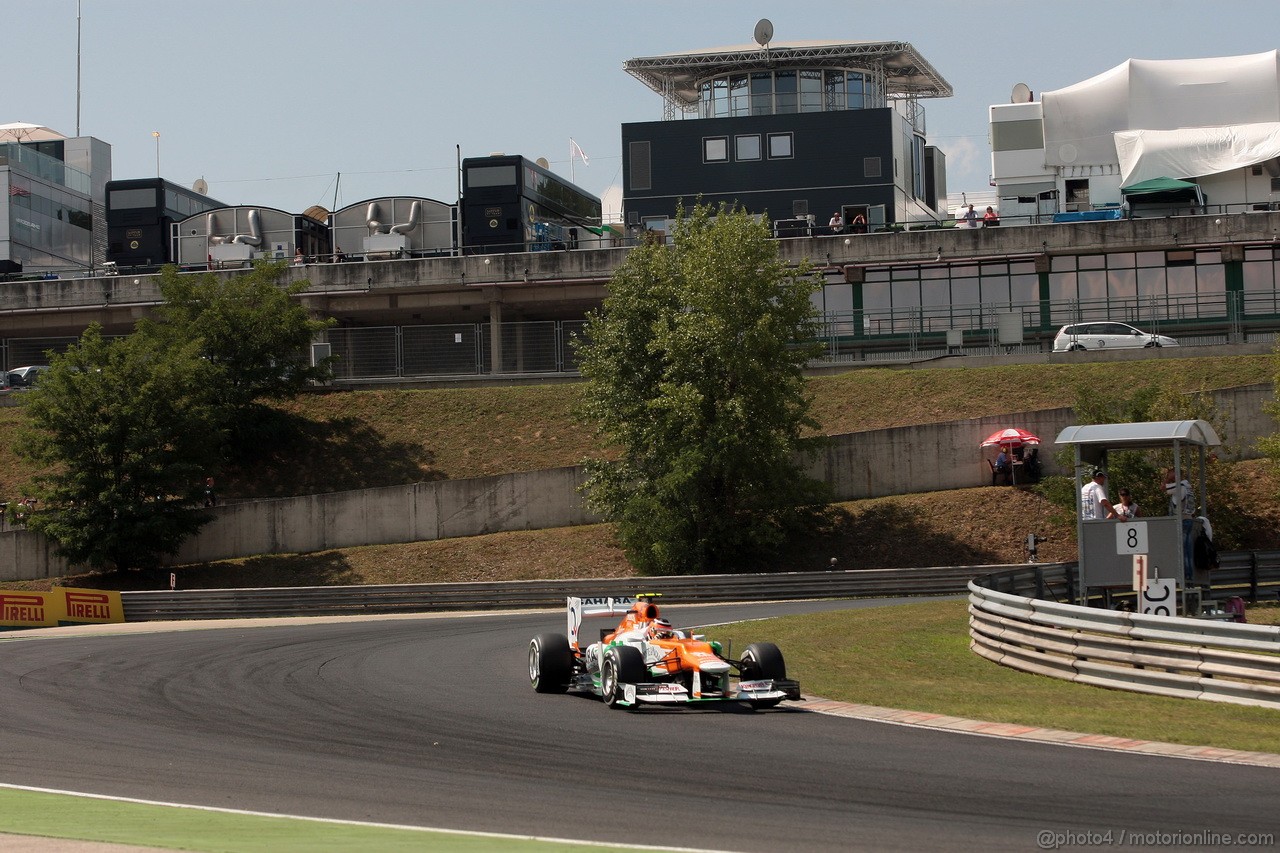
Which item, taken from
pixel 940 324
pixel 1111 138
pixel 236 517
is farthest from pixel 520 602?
pixel 1111 138

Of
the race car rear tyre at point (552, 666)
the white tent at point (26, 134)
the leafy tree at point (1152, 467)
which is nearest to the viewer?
the race car rear tyre at point (552, 666)

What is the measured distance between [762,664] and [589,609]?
8.39 feet

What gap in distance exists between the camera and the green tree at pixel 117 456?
3869 centimetres

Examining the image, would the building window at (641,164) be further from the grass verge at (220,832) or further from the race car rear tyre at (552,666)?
the grass verge at (220,832)

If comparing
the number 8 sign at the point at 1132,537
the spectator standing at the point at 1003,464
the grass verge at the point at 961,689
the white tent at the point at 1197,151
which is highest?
the white tent at the point at 1197,151

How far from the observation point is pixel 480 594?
32.4m

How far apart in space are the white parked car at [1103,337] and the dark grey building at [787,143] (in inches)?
682

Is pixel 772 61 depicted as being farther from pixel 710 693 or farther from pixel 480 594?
pixel 710 693

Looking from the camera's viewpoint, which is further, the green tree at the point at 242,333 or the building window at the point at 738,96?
the building window at the point at 738,96

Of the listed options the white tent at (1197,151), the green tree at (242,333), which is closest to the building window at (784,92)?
the white tent at (1197,151)

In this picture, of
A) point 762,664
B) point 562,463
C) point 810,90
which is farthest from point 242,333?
point 810,90

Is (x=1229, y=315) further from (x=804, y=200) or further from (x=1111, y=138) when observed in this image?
(x=804, y=200)

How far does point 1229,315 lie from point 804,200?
75.9 ft

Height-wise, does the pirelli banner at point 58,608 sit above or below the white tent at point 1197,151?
below
